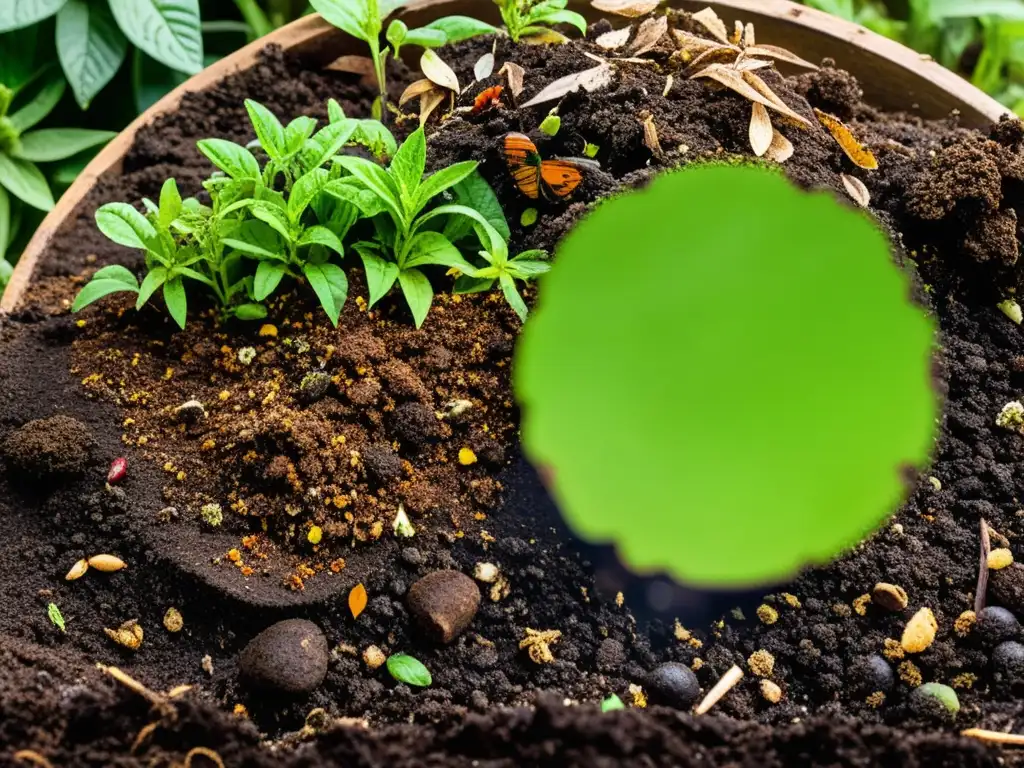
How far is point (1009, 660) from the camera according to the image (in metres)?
1.04

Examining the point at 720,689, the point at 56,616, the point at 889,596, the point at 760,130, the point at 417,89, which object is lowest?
the point at 56,616

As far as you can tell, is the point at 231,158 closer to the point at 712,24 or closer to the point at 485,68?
the point at 485,68

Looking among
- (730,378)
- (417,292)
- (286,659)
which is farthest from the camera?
(417,292)

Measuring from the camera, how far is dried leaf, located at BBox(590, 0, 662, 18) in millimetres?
1520

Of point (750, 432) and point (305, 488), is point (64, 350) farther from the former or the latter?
point (750, 432)

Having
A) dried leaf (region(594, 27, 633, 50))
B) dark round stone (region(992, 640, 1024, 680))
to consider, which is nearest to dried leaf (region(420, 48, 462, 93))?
dried leaf (region(594, 27, 633, 50))

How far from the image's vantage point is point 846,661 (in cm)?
107

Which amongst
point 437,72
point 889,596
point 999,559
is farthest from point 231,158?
point 999,559

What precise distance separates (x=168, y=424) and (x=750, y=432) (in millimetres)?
831

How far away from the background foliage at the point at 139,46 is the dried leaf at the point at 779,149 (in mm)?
828

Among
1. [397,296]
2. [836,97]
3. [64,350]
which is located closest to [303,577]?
[397,296]

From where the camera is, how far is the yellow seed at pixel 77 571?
3.73 ft

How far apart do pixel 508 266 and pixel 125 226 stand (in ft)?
1.86

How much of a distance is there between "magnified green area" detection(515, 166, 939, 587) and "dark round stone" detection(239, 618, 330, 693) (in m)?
0.37
